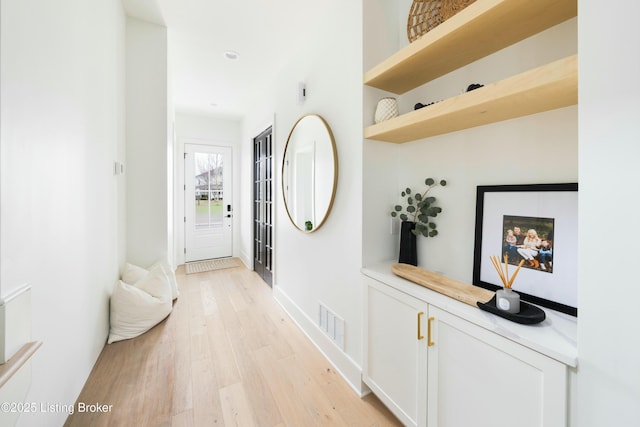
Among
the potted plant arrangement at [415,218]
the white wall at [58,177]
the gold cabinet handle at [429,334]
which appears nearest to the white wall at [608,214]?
the gold cabinet handle at [429,334]

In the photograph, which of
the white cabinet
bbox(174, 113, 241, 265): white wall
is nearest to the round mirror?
the white cabinet

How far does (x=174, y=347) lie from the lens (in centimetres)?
204

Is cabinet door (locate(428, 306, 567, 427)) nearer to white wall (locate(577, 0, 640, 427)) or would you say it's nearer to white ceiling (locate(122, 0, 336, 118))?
white wall (locate(577, 0, 640, 427))

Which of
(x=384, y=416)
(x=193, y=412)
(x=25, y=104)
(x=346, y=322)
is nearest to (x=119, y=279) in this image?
(x=193, y=412)

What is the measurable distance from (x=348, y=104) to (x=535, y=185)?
1.15 metres

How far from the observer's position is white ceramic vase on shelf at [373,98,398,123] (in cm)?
148

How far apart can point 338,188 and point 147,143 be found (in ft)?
6.63

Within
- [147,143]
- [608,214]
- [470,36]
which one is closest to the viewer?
[608,214]

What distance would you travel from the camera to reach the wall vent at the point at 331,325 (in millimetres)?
1807

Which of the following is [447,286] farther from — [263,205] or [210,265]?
[210,265]

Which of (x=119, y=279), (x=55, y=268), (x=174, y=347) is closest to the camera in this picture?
(x=55, y=268)

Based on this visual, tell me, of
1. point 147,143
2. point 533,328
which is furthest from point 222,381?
point 147,143

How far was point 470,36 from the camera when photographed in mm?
1102

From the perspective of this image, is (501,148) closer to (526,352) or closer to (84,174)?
(526,352)
